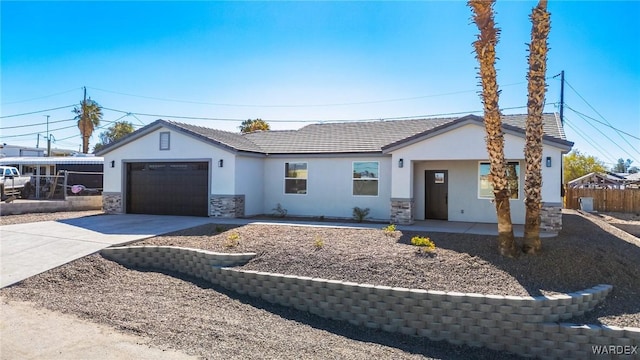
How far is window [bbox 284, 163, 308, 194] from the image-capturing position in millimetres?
16188

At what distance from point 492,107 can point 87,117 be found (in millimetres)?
43654

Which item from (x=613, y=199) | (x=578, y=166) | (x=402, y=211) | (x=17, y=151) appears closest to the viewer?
(x=402, y=211)

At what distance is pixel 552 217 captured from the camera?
1163 centimetres

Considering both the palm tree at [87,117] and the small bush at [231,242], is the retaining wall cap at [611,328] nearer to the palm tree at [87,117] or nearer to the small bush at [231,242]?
the small bush at [231,242]

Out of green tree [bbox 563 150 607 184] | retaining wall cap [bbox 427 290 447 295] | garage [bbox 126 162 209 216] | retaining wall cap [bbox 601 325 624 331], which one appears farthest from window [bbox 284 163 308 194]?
green tree [bbox 563 150 607 184]

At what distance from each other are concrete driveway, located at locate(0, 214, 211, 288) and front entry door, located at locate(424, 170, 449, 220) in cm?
869

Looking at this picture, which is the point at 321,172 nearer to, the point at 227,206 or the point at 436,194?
the point at 227,206

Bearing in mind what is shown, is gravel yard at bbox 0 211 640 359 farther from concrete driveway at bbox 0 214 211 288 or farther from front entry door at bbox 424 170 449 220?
front entry door at bbox 424 170 449 220

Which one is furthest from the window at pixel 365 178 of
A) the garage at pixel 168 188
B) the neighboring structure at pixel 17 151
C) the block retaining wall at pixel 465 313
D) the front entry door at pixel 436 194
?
the neighboring structure at pixel 17 151

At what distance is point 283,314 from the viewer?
700 cm

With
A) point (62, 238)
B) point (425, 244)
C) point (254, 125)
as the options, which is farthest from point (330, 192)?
point (254, 125)

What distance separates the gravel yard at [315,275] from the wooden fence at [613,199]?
1533 cm

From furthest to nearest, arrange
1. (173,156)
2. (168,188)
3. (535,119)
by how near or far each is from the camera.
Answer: (168,188)
(173,156)
(535,119)

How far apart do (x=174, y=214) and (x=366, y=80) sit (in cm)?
1006
